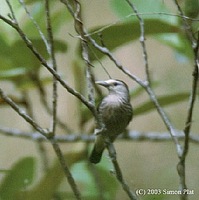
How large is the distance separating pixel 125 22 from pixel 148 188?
32 centimetres

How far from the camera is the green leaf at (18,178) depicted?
1.11m

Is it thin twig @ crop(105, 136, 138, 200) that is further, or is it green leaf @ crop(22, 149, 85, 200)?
green leaf @ crop(22, 149, 85, 200)

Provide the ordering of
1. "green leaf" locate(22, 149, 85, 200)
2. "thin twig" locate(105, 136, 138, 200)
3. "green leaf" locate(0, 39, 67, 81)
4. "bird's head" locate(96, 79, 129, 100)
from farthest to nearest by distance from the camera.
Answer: "bird's head" locate(96, 79, 129, 100)
"green leaf" locate(0, 39, 67, 81)
"green leaf" locate(22, 149, 85, 200)
"thin twig" locate(105, 136, 138, 200)

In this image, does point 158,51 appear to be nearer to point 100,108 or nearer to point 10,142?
point 10,142

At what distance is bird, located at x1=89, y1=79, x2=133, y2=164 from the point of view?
125 centimetres

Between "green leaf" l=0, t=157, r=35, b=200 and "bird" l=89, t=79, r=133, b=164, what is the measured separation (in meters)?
0.14

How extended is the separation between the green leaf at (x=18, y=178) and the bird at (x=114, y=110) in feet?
0.47

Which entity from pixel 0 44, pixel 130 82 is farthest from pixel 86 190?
pixel 130 82

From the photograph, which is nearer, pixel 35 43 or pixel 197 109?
pixel 35 43

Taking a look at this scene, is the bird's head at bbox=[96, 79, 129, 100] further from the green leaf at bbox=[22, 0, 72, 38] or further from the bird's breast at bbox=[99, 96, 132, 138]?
the green leaf at bbox=[22, 0, 72, 38]

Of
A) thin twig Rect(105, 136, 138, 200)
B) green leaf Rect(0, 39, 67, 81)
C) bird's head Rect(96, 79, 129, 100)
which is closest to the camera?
thin twig Rect(105, 136, 138, 200)

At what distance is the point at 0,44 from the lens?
122 cm

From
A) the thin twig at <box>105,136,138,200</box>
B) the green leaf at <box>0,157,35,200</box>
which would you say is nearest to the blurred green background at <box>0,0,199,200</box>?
the green leaf at <box>0,157,35,200</box>

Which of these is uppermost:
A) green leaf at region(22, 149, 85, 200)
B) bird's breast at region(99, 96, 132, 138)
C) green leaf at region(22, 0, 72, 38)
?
green leaf at region(22, 0, 72, 38)
